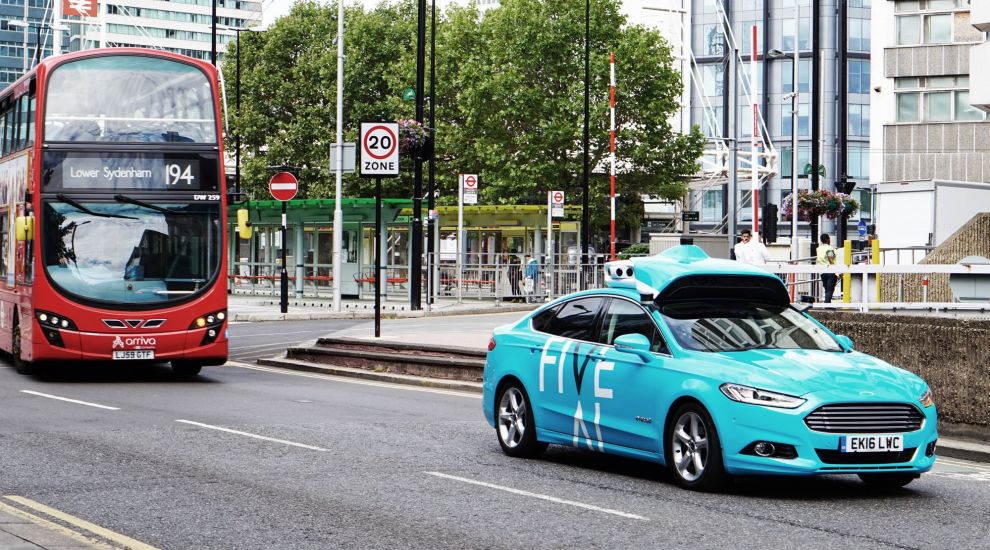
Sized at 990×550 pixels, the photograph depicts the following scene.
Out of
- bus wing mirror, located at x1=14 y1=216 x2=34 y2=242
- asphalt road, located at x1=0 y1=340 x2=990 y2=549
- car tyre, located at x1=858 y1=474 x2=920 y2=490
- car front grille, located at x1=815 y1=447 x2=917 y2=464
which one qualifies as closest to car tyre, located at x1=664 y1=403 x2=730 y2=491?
asphalt road, located at x1=0 y1=340 x2=990 y2=549

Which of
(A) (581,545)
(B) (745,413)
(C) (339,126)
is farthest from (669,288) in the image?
(C) (339,126)

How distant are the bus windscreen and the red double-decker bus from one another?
0.01m

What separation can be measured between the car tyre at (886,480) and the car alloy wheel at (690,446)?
3.56 ft

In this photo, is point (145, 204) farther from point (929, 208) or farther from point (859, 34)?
point (859, 34)

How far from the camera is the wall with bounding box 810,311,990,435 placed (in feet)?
42.9

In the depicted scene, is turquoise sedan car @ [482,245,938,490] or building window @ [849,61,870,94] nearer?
turquoise sedan car @ [482,245,938,490]

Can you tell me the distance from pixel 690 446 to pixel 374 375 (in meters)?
11.8

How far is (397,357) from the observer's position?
848 inches

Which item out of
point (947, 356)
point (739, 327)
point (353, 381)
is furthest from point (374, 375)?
point (739, 327)

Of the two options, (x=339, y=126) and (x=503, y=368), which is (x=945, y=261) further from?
(x=503, y=368)

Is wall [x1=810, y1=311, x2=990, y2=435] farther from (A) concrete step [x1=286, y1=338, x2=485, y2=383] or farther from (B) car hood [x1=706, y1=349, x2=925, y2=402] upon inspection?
(A) concrete step [x1=286, y1=338, x2=485, y2=383]

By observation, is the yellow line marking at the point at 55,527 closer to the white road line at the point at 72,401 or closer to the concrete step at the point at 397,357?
the white road line at the point at 72,401

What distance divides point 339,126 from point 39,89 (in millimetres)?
19879

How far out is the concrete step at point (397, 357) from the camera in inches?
805
